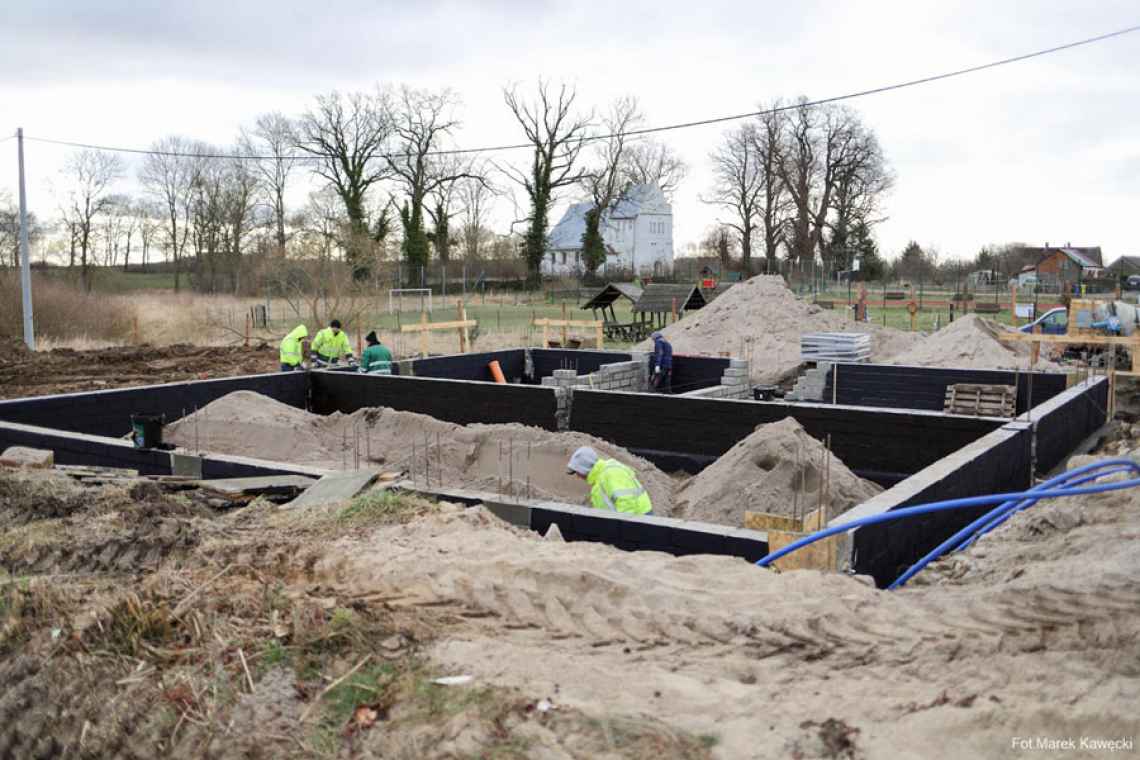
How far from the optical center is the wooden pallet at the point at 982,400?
12.8 m

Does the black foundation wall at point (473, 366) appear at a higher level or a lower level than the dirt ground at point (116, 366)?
higher

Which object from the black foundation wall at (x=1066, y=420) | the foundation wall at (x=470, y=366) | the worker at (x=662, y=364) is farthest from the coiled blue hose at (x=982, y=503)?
the foundation wall at (x=470, y=366)

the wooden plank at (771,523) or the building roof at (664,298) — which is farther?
the building roof at (664,298)

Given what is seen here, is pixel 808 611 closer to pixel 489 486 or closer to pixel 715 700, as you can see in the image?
pixel 715 700

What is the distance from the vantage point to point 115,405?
12.1 m

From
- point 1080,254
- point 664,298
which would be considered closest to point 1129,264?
point 1080,254

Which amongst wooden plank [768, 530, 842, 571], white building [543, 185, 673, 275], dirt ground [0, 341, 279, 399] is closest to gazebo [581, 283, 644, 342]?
dirt ground [0, 341, 279, 399]

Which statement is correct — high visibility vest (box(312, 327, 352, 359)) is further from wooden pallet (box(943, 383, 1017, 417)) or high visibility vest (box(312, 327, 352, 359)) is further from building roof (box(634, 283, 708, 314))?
building roof (box(634, 283, 708, 314))

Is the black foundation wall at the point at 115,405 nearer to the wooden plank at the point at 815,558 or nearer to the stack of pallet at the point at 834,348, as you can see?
the wooden plank at the point at 815,558

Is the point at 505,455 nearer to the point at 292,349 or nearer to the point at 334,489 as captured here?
the point at 334,489

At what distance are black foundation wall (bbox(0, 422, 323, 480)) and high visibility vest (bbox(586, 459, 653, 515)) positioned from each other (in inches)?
117

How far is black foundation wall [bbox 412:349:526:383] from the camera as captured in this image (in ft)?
54.4

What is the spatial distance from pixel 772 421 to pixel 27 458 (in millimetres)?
7788

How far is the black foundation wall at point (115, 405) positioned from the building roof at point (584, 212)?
5515 centimetres
